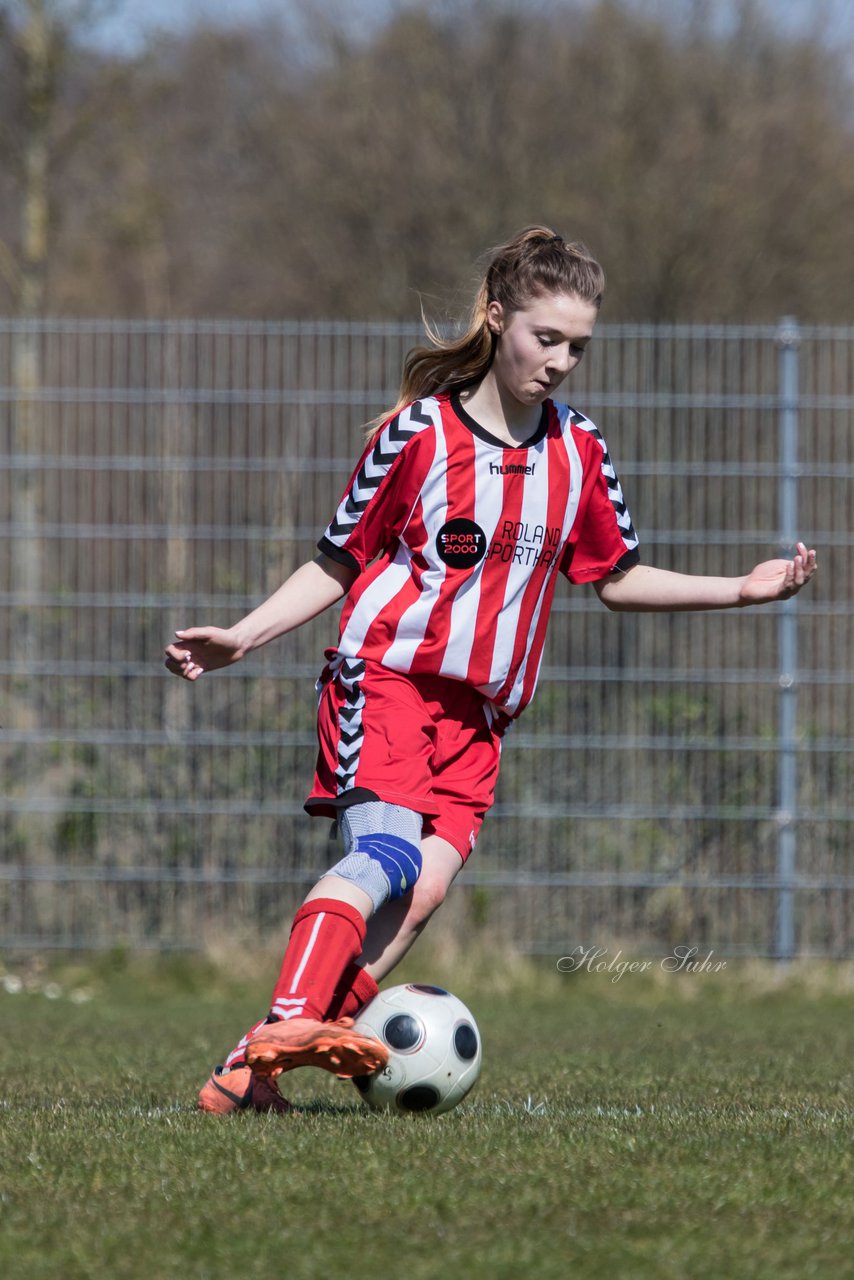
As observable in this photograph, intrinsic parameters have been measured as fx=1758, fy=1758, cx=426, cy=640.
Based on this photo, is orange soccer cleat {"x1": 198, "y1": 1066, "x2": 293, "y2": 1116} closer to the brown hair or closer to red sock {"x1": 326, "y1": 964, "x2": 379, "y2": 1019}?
red sock {"x1": 326, "y1": 964, "x2": 379, "y2": 1019}

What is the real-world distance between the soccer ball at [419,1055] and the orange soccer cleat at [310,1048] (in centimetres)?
→ 38

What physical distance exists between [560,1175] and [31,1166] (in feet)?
3.15

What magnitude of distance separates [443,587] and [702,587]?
0.74 meters

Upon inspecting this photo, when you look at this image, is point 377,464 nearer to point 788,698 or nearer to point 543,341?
point 543,341

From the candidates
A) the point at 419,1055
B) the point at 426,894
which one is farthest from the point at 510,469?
the point at 419,1055

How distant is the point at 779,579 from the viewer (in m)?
4.35

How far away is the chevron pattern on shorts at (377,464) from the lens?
4.25 m

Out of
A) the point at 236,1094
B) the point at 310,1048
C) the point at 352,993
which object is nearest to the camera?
the point at 310,1048

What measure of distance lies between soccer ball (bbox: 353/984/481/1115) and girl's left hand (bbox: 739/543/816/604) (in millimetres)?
1262

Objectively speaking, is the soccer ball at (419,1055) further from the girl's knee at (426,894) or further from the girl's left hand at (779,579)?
the girl's left hand at (779,579)

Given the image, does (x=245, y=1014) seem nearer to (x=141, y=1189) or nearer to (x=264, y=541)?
(x=264, y=541)

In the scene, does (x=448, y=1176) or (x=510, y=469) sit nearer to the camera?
(x=448, y=1176)

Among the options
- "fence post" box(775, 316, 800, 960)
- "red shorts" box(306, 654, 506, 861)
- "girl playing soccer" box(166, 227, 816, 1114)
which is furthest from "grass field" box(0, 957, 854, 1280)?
"fence post" box(775, 316, 800, 960)

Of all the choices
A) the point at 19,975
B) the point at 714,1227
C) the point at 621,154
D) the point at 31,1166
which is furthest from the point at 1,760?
the point at 621,154
